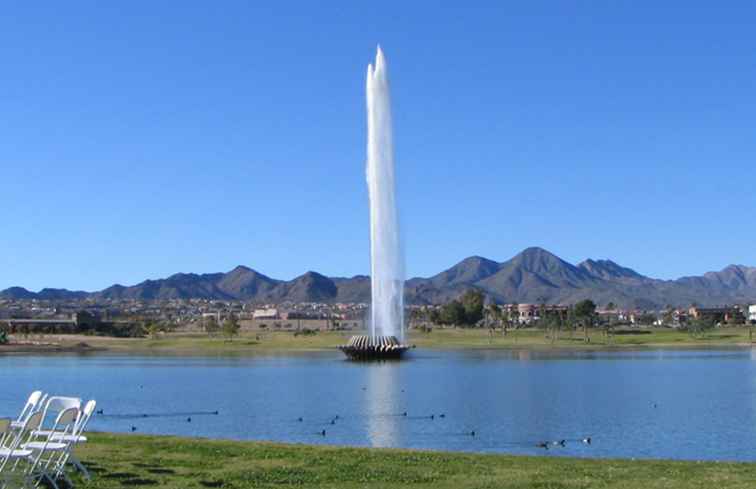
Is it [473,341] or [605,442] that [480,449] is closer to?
[605,442]

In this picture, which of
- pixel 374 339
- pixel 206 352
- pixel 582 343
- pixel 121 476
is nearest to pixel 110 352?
pixel 206 352

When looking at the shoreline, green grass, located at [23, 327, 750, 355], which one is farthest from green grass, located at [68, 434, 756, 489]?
green grass, located at [23, 327, 750, 355]

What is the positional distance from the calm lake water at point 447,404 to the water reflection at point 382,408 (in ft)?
0.27

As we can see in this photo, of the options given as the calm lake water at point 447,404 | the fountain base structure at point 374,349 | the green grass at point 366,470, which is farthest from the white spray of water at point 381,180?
the green grass at point 366,470

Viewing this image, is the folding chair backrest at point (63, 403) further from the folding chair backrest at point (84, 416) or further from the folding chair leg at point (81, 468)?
the folding chair leg at point (81, 468)

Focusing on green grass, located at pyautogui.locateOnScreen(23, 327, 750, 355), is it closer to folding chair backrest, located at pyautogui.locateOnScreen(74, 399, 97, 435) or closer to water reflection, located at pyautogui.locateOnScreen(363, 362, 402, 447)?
water reflection, located at pyautogui.locateOnScreen(363, 362, 402, 447)

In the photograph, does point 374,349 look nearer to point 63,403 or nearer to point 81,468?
point 81,468

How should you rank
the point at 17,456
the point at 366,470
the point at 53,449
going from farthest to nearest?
the point at 366,470 < the point at 53,449 < the point at 17,456

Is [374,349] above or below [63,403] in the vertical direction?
above

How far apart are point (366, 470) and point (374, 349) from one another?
98.6 m

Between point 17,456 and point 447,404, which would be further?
point 447,404

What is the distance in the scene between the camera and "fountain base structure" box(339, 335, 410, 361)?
118375mm

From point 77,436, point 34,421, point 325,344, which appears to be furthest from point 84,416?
point 325,344

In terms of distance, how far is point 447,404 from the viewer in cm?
5484
